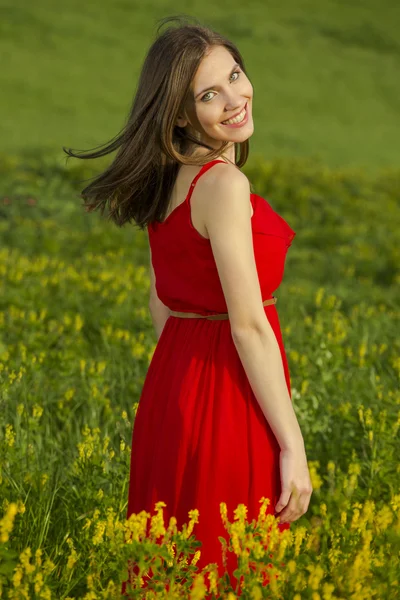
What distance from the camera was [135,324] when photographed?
268 inches

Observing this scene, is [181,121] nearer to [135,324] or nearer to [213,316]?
[213,316]

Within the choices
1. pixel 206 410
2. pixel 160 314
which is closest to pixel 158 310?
pixel 160 314

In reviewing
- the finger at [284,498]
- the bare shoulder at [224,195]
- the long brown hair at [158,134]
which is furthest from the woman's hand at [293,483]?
the long brown hair at [158,134]

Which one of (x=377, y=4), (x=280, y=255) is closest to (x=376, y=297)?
(x=280, y=255)

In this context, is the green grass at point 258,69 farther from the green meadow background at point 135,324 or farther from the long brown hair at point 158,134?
the long brown hair at point 158,134

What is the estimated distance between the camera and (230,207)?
240 centimetres

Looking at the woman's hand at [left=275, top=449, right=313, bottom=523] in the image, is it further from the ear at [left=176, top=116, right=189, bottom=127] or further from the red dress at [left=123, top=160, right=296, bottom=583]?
the ear at [left=176, top=116, right=189, bottom=127]

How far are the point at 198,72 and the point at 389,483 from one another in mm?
1881

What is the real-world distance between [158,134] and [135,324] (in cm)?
418

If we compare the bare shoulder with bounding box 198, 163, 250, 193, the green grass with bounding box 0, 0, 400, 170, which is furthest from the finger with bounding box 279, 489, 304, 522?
the green grass with bounding box 0, 0, 400, 170

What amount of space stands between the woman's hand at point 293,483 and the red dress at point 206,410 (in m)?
0.05

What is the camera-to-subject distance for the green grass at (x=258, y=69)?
25297 millimetres

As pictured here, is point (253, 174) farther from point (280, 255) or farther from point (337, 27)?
point (337, 27)

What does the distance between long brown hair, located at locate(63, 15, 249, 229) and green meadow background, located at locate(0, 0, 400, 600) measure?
0.99 metres
